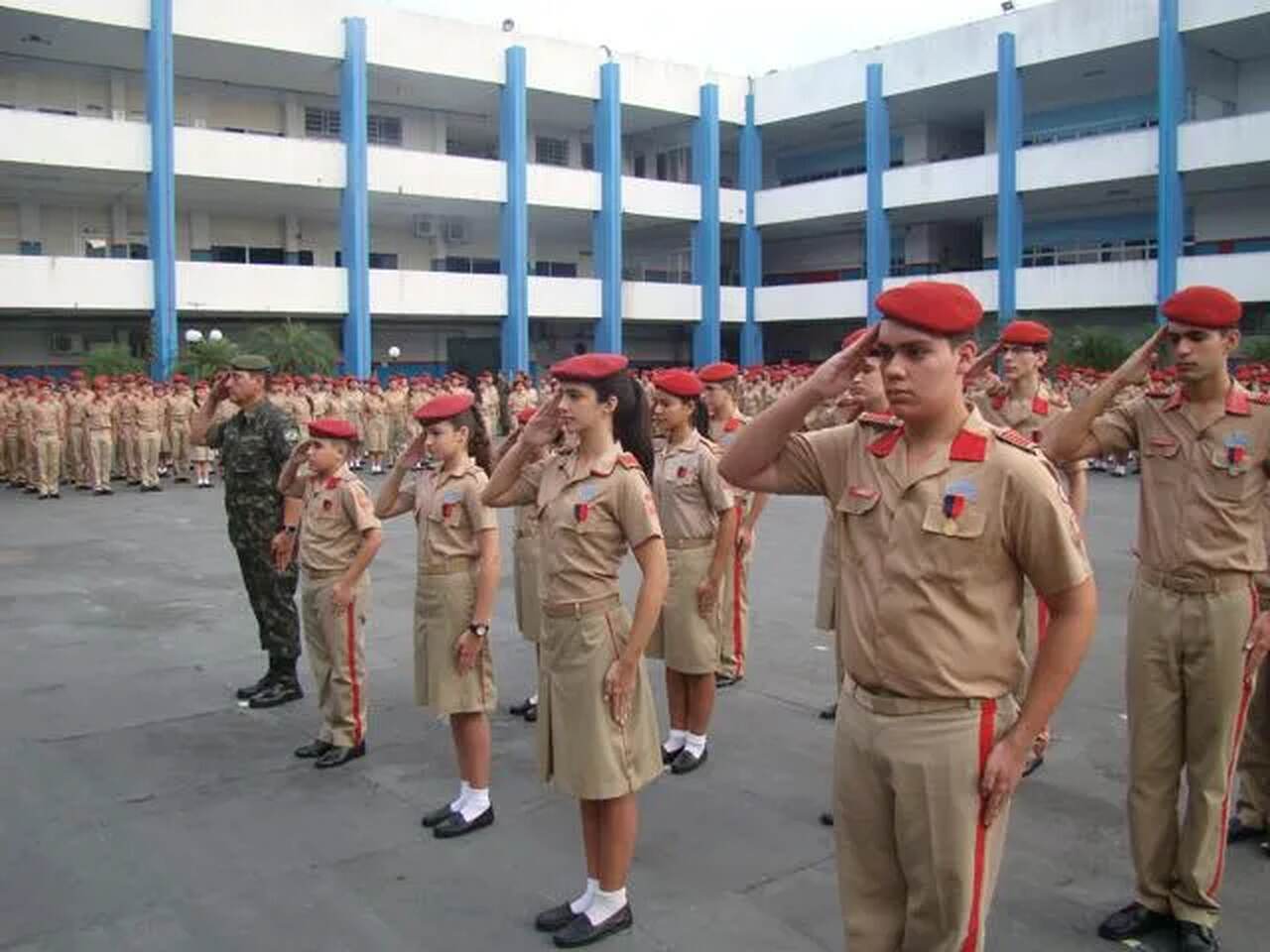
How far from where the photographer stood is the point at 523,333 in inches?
1159

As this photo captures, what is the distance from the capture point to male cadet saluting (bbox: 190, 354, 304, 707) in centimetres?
645

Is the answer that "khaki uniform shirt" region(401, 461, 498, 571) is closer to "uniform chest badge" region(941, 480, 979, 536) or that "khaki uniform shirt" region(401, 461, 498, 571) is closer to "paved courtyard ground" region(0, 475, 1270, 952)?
"paved courtyard ground" region(0, 475, 1270, 952)

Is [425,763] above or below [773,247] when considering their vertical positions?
below

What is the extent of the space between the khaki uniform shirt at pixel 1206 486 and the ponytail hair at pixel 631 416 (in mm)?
1651

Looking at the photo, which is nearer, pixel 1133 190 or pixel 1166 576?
pixel 1166 576

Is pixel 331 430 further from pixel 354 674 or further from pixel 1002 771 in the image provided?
pixel 1002 771

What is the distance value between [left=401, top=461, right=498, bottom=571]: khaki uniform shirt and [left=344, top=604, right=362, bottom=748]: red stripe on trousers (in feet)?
2.68

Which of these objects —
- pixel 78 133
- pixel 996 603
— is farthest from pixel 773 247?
pixel 996 603

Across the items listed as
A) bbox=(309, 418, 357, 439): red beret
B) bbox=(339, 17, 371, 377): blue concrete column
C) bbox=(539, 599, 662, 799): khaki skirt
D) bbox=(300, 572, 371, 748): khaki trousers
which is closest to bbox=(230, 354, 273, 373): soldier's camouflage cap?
bbox=(309, 418, 357, 439): red beret

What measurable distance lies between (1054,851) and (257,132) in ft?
90.8

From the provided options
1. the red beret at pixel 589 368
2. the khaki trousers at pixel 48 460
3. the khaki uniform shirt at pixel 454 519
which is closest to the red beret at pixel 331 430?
the khaki uniform shirt at pixel 454 519

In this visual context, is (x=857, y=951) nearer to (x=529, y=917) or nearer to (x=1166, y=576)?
(x=529, y=917)

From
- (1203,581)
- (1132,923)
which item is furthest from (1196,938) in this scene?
(1203,581)

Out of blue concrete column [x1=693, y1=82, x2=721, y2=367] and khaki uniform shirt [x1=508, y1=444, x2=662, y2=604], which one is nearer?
khaki uniform shirt [x1=508, y1=444, x2=662, y2=604]
